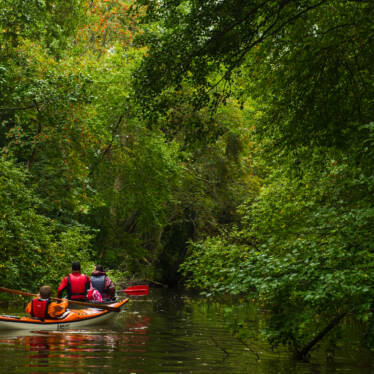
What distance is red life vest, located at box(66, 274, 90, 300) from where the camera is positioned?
1432 centimetres

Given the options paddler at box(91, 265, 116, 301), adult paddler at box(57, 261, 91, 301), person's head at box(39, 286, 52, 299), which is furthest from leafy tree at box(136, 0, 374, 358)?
paddler at box(91, 265, 116, 301)

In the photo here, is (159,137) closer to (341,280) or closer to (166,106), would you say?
(166,106)

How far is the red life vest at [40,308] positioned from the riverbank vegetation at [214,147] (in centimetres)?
251

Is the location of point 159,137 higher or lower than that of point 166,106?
higher

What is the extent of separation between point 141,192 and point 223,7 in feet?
66.4

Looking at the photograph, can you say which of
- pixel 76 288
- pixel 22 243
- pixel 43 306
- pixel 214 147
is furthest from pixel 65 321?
pixel 214 147

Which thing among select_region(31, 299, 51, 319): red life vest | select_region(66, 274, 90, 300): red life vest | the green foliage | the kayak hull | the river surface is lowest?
the river surface

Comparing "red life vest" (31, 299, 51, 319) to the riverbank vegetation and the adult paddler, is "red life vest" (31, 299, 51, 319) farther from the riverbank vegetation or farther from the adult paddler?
the adult paddler

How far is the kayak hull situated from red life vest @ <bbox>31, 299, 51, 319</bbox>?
0.56 ft

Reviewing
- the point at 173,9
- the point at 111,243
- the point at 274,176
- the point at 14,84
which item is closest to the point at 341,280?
the point at 173,9

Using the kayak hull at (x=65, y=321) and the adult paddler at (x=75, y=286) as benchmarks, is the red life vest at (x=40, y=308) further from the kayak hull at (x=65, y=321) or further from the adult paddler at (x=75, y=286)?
the adult paddler at (x=75, y=286)

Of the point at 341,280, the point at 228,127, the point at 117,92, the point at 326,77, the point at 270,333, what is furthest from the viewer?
the point at 228,127

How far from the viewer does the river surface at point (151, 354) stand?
24.4ft

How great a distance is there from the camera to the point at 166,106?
31.5 ft
